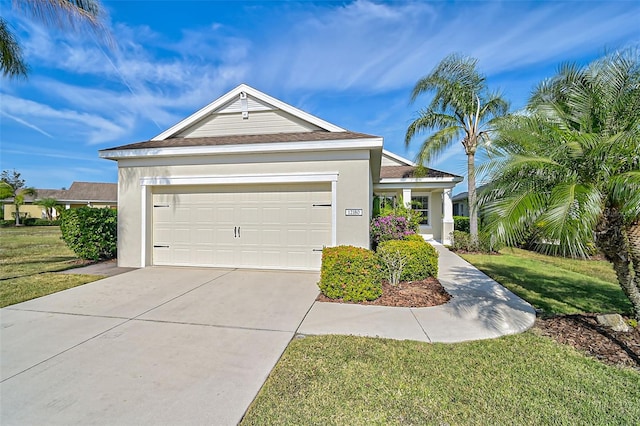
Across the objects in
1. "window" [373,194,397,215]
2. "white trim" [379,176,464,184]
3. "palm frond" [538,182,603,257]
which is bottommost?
"palm frond" [538,182,603,257]

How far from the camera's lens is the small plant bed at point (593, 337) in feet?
10.5

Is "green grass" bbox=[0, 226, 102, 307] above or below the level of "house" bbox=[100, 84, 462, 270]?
below

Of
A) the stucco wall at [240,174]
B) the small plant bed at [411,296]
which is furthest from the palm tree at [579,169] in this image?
the stucco wall at [240,174]

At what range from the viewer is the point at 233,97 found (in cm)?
912

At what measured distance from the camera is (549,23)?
705 centimetres

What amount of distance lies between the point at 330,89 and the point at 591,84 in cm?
1130

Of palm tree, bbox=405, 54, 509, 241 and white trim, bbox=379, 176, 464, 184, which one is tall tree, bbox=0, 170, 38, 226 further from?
palm tree, bbox=405, 54, 509, 241

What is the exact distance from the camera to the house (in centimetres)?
719

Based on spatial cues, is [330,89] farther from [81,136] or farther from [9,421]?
[81,136]

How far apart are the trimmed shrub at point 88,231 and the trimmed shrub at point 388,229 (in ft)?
29.2

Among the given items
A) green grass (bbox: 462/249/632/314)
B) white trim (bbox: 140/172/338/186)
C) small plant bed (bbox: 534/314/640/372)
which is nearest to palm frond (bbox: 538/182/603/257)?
small plant bed (bbox: 534/314/640/372)

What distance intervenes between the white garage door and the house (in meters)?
0.03

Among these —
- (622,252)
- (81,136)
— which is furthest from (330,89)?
(81,136)

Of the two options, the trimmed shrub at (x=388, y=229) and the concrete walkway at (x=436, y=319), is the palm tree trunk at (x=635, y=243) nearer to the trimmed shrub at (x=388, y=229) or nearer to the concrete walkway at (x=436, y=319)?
the concrete walkway at (x=436, y=319)
